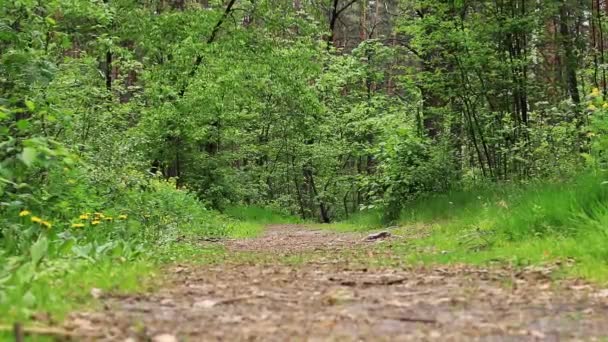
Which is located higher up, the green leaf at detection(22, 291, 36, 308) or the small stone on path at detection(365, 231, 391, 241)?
the green leaf at detection(22, 291, 36, 308)

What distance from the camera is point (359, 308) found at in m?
3.41

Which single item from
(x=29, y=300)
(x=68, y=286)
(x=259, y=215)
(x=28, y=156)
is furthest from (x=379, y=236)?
(x=259, y=215)

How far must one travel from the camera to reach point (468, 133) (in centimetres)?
1178

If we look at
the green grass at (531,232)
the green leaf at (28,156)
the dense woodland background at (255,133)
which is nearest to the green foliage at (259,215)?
the dense woodland background at (255,133)

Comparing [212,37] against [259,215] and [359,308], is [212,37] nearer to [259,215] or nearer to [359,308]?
[259,215]

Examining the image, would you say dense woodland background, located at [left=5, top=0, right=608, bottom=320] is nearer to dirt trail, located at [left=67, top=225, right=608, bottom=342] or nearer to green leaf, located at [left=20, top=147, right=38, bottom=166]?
green leaf, located at [left=20, top=147, right=38, bottom=166]

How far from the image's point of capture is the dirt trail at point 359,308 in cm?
279

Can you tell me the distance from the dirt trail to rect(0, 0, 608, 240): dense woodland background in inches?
54.4

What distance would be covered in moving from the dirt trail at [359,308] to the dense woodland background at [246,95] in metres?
1.38

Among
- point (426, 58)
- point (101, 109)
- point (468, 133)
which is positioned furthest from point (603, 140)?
point (101, 109)

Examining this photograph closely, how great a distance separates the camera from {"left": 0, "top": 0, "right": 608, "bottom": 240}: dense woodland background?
6691 millimetres

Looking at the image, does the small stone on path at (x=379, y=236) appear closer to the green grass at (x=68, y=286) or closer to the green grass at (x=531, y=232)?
the green grass at (x=531, y=232)

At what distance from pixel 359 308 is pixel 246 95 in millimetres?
13575

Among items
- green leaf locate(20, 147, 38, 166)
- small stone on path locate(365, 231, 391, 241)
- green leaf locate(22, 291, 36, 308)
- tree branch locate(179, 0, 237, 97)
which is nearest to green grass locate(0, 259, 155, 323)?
green leaf locate(22, 291, 36, 308)
